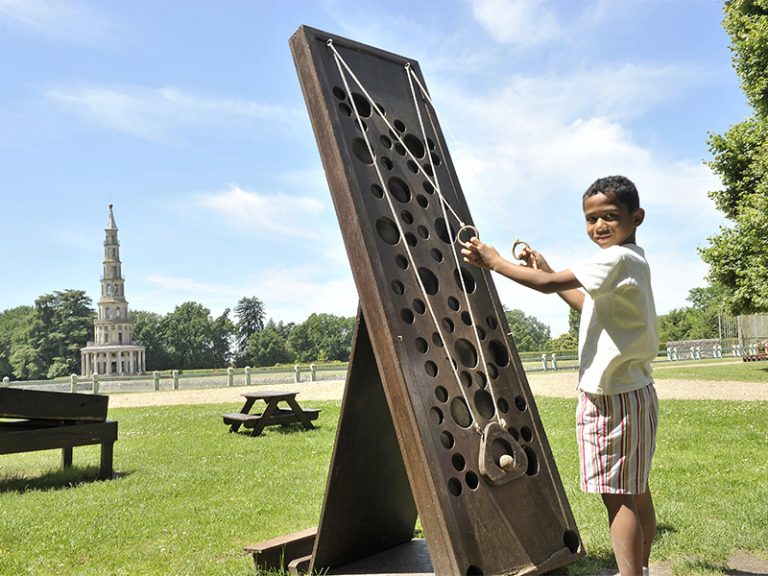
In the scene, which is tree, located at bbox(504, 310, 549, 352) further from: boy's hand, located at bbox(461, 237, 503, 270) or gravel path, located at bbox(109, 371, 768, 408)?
boy's hand, located at bbox(461, 237, 503, 270)

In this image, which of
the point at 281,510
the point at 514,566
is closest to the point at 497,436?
the point at 514,566

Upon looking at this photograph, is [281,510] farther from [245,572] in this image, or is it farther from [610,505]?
[610,505]

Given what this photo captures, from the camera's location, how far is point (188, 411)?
16.9m

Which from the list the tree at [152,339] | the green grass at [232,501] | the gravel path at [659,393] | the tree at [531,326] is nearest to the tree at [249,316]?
the tree at [152,339]

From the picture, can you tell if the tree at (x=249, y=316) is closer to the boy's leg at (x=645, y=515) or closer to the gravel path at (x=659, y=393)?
the gravel path at (x=659, y=393)

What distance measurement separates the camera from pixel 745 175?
21.3 m

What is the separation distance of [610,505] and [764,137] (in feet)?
70.3

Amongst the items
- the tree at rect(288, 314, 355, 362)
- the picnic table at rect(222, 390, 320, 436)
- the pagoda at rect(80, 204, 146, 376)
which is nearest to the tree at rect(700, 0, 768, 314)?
the picnic table at rect(222, 390, 320, 436)

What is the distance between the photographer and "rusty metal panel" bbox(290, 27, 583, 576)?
285 centimetres

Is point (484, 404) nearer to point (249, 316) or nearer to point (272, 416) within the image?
point (272, 416)

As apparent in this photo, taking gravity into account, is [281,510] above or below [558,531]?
below

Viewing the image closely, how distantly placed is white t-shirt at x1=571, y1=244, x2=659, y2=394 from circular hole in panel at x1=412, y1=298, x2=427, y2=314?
783 mm

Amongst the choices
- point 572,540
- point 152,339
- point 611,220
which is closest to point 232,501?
point 572,540

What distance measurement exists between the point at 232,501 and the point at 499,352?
142 inches
